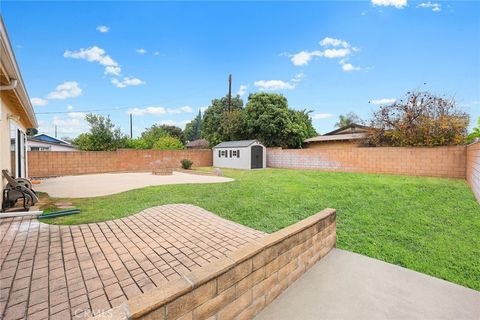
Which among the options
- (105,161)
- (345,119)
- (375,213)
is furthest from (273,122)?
(345,119)

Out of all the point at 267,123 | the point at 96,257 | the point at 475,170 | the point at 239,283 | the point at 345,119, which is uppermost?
the point at 345,119

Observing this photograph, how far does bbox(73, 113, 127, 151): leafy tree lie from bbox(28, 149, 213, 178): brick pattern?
2.24 m

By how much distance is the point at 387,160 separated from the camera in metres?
11.5

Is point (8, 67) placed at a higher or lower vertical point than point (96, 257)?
higher

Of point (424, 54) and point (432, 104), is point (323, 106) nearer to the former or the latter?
point (432, 104)

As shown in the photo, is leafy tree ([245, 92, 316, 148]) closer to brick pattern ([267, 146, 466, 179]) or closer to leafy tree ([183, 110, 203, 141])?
brick pattern ([267, 146, 466, 179])

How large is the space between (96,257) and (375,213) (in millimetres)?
5300

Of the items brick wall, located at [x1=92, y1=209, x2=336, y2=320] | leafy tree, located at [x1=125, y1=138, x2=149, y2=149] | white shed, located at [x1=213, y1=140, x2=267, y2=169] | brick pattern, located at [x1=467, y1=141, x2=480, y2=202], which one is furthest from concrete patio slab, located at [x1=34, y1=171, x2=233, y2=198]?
leafy tree, located at [x1=125, y1=138, x2=149, y2=149]

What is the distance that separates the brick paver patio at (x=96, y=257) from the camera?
1.89 meters

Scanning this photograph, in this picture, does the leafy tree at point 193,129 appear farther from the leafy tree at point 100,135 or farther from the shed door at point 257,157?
the shed door at point 257,157

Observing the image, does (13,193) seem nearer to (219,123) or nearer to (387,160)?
(387,160)

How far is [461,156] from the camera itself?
360 inches

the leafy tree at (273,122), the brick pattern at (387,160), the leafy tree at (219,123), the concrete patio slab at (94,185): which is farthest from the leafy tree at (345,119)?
the concrete patio slab at (94,185)

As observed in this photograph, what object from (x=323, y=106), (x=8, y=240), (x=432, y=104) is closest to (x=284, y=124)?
(x=323, y=106)
